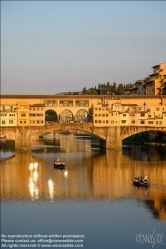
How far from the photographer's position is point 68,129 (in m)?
49.2

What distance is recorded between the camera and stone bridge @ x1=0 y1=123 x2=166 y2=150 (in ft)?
A: 159

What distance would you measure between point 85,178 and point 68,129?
18711 mm

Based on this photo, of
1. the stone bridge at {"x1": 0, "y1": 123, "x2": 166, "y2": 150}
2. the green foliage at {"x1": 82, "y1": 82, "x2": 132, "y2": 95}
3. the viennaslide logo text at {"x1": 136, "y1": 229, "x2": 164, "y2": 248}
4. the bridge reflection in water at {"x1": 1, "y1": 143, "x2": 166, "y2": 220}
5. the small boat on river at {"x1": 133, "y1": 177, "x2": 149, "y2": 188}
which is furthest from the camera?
the green foliage at {"x1": 82, "y1": 82, "x2": 132, "y2": 95}

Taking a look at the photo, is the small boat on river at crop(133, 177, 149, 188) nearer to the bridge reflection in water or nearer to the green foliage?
the bridge reflection in water

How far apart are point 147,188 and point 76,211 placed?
22.6ft

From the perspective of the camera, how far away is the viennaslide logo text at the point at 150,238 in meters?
17.9

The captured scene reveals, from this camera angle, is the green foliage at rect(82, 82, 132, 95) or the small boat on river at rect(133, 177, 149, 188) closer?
the small boat on river at rect(133, 177, 149, 188)

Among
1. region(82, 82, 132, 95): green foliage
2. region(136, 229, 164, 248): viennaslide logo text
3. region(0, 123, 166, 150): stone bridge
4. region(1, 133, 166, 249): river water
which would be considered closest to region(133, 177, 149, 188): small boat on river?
region(1, 133, 166, 249): river water

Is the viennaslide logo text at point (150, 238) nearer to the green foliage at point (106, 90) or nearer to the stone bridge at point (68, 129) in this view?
the stone bridge at point (68, 129)

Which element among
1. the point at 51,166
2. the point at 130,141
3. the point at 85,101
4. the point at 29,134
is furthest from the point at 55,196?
the point at 130,141

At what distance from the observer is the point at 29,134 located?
48938 mm

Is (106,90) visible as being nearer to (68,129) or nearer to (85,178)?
(68,129)

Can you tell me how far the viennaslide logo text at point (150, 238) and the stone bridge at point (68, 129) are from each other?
30546 millimetres

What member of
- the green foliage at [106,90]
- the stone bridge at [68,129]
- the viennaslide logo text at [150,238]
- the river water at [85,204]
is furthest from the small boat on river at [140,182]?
the green foliage at [106,90]
